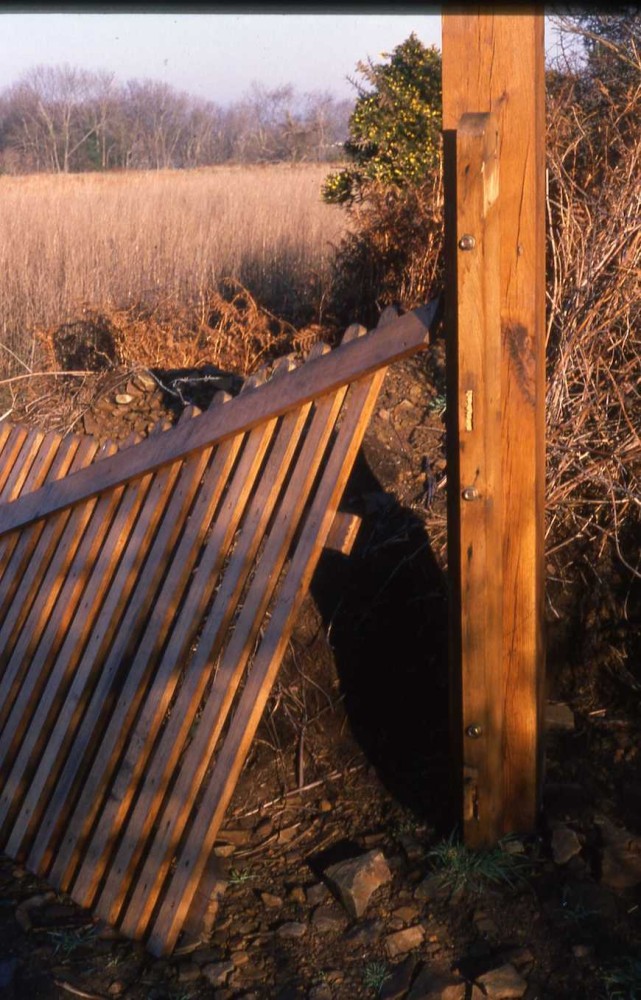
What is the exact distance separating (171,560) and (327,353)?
86 centimetres

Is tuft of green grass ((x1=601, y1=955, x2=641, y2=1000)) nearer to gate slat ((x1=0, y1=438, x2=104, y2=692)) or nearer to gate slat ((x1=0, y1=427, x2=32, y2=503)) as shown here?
gate slat ((x1=0, y1=438, x2=104, y2=692))

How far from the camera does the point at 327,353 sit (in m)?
3.35

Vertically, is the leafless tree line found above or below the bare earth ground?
above

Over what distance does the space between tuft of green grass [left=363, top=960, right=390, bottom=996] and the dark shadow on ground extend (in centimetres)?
88

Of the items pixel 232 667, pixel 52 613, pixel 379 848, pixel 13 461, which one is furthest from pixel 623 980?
pixel 13 461

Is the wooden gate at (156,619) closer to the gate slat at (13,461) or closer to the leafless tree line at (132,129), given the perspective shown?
the gate slat at (13,461)

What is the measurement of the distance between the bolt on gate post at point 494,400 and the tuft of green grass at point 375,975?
1.60ft

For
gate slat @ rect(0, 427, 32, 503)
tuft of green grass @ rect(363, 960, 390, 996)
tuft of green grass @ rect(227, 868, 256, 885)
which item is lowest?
tuft of green grass @ rect(227, 868, 256, 885)

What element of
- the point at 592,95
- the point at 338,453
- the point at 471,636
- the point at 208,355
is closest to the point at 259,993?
the point at 471,636

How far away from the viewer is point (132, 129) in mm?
20016

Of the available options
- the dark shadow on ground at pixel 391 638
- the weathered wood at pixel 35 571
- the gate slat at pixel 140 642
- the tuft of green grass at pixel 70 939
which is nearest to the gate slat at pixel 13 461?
the weathered wood at pixel 35 571

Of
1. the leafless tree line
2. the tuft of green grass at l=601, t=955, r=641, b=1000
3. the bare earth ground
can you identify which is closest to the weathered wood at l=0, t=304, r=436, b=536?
the bare earth ground

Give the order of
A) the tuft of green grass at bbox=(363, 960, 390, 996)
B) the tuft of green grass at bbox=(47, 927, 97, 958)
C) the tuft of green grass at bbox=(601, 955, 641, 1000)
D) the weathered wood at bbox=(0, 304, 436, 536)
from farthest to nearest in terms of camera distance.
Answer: the tuft of green grass at bbox=(47, 927, 97, 958) < the weathered wood at bbox=(0, 304, 436, 536) < the tuft of green grass at bbox=(363, 960, 390, 996) < the tuft of green grass at bbox=(601, 955, 641, 1000)

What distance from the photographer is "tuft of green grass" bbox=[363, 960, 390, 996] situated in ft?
9.93
